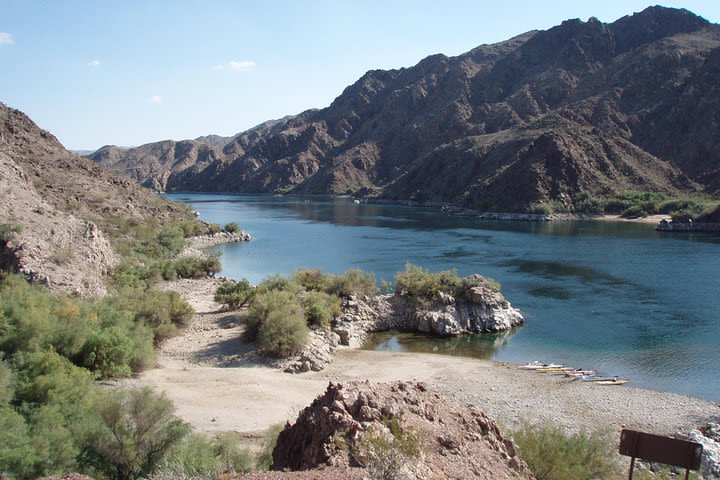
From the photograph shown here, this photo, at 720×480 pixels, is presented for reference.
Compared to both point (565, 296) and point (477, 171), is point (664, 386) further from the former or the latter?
point (477, 171)

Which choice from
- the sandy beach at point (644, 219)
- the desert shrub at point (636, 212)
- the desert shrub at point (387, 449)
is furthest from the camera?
the desert shrub at point (636, 212)

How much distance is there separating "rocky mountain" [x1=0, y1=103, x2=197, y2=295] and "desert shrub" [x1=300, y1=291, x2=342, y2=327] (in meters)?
10.6

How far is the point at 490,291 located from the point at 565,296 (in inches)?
382

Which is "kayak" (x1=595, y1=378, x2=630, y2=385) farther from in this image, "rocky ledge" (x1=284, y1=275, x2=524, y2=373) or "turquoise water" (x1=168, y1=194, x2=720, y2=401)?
"rocky ledge" (x1=284, y1=275, x2=524, y2=373)

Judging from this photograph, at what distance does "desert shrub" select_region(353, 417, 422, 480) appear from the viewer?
807 cm

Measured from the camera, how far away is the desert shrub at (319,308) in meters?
29.1

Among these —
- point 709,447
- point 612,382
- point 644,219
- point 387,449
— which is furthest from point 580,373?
point 644,219

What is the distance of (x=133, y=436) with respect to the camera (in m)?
12.0

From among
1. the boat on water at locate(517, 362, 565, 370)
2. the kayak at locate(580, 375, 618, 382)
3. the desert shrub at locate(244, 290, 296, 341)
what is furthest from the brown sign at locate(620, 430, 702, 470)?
the desert shrub at locate(244, 290, 296, 341)

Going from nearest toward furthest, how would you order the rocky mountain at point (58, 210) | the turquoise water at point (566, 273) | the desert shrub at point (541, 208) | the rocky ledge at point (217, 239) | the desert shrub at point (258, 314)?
the desert shrub at point (258, 314), the turquoise water at point (566, 273), the rocky mountain at point (58, 210), the rocky ledge at point (217, 239), the desert shrub at point (541, 208)

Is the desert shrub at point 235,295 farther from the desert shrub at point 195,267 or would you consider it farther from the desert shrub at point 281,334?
the desert shrub at point 195,267

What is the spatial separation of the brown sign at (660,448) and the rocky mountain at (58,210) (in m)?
26.0

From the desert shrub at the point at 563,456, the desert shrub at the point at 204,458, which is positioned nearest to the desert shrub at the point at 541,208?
the desert shrub at the point at 563,456

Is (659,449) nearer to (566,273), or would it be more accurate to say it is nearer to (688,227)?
(566,273)
